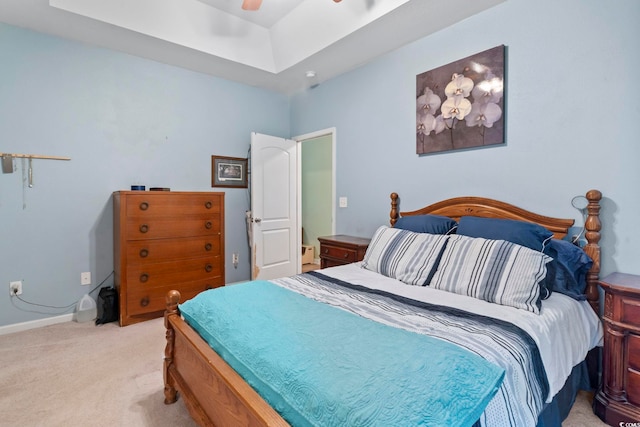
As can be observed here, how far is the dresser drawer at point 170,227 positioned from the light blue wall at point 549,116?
1955 mm

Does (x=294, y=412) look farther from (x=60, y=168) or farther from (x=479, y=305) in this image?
(x=60, y=168)

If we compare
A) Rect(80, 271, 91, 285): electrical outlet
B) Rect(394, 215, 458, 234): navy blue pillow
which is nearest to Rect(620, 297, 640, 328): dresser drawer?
Rect(394, 215, 458, 234): navy blue pillow

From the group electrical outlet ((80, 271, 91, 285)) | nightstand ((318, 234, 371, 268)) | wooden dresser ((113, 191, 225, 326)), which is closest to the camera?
wooden dresser ((113, 191, 225, 326))

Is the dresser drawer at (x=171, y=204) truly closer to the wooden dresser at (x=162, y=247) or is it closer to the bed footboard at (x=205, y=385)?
the wooden dresser at (x=162, y=247)

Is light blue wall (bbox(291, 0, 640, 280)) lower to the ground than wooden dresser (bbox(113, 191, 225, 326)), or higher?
higher

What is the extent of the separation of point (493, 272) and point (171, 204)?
2797mm

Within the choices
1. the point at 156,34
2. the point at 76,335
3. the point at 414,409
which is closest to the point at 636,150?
the point at 414,409

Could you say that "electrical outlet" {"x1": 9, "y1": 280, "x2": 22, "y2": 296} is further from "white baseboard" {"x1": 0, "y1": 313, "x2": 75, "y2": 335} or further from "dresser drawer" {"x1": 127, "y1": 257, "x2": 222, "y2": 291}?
"dresser drawer" {"x1": 127, "y1": 257, "x2": 222, "y2": 291}

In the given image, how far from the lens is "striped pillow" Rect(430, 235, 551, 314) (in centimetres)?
158

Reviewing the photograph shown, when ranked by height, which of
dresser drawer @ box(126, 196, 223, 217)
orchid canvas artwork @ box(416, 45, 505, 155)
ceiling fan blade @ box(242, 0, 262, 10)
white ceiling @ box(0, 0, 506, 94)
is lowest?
dresser drawer @ box(126, 196, 223, 217)

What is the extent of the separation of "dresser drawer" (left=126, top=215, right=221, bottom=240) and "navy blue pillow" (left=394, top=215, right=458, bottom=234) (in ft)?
6.58

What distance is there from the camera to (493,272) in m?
1.70

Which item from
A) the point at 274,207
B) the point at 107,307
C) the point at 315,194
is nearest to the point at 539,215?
the point at 274,207

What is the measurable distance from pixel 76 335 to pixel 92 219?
1080mm
